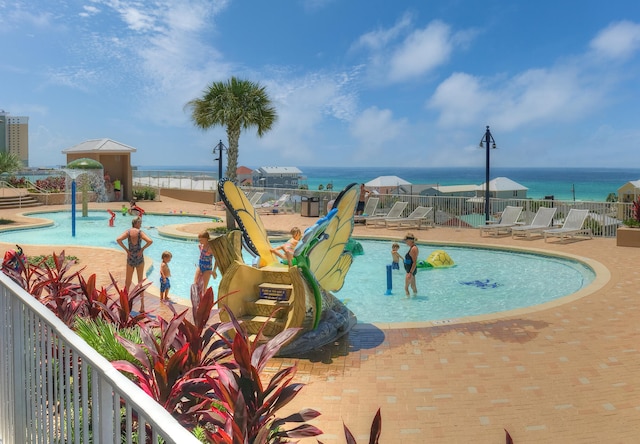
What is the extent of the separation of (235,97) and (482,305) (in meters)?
12.2

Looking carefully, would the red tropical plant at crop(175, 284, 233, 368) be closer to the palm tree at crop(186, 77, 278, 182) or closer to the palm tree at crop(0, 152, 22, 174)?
the palm tree at crop(186, 77, 278, 182)

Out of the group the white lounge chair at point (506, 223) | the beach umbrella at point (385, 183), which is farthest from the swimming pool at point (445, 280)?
the beach umbrella at point (385, 183)

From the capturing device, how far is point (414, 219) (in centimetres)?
2005

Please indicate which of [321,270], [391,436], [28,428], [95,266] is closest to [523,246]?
[321,270]

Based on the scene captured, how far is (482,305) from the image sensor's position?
10336 millimetres

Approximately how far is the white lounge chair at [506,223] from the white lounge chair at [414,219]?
2347 mm

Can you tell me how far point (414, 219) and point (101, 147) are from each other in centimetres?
2026

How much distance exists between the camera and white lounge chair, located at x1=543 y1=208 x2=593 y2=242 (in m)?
16.7

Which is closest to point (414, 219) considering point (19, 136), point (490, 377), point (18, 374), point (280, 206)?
point (280, 206)

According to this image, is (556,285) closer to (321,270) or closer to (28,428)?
(321,270)

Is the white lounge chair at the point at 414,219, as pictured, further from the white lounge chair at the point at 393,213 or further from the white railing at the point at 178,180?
the white railing at the point at 178,180

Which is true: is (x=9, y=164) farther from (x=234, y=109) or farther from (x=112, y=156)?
(x=234, y=109)

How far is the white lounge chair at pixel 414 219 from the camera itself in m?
20.2

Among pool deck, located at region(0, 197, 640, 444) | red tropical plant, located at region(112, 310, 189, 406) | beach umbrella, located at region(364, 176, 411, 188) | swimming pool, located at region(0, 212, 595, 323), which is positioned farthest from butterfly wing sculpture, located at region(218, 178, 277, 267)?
beach umbrella, located at region(364, 176, 411, 188)
